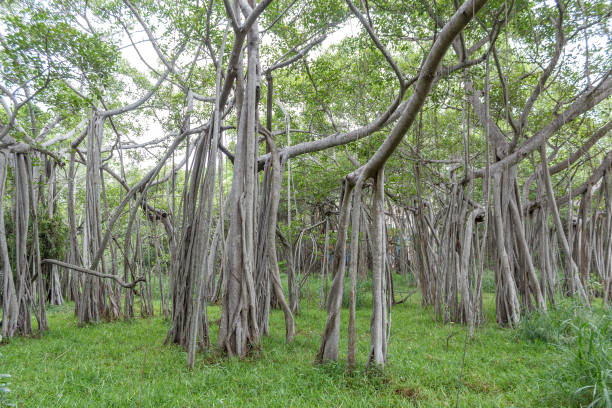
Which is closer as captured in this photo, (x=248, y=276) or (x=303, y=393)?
(x=303, y=393)

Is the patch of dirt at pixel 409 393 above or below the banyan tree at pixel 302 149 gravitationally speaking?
below

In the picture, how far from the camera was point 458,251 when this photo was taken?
18.5 ft

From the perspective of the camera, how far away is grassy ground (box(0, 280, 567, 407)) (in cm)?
262

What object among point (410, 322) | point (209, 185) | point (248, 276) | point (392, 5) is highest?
point (392, 5)

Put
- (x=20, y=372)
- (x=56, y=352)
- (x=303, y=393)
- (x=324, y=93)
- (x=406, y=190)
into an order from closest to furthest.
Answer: (x=303, y=393)
(x=20, y=372)
(x=56, y=352)
(x=324, y=93)
(x=406, y=190)

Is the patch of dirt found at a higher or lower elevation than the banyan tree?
lower

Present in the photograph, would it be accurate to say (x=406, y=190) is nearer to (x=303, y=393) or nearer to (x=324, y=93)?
(x=324, y=93)

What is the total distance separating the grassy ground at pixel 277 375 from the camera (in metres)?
2.62

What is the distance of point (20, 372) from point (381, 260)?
3278 millimetres

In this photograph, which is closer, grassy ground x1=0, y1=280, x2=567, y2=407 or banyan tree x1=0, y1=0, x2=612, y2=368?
grassy ground x1=0, y1=280, x2=567, y2=407

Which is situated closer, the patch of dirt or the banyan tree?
the patch of dirt

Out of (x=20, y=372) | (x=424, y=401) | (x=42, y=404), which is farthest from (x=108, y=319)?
(x=424, y=401)

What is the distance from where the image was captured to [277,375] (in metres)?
3.14

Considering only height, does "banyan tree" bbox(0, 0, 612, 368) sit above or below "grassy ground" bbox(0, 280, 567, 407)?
above
